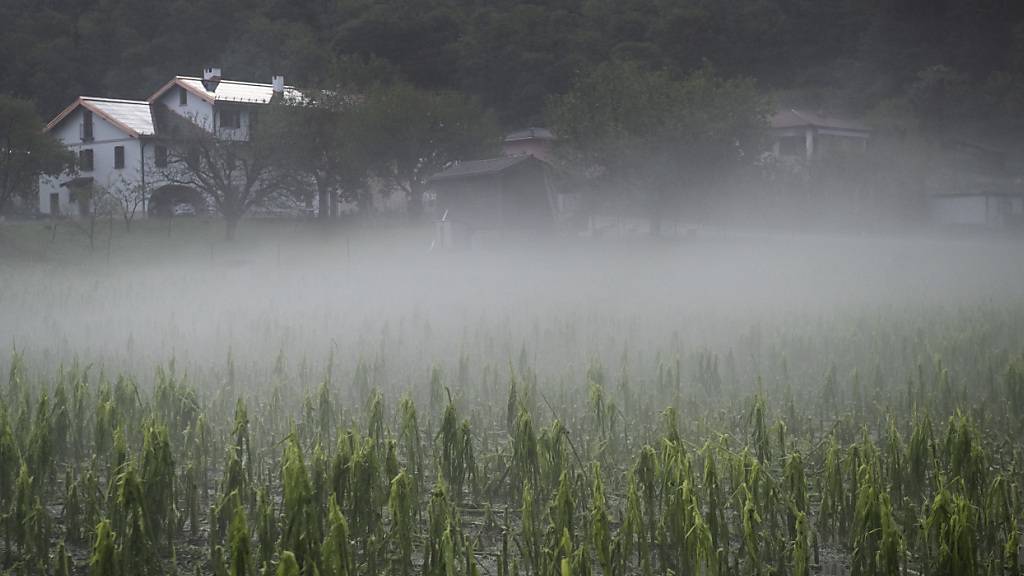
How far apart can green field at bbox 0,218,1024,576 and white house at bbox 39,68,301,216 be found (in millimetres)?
26457

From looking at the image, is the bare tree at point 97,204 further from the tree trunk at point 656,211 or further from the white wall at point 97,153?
the tree trunk at point 656,211

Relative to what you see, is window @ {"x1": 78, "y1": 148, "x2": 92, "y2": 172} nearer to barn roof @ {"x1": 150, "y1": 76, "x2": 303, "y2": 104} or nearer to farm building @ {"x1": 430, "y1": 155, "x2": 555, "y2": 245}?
barn roof @ {"x1": 150, "y1": 76, "x2": 303, "y2": 104}

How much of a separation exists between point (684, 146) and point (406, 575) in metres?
32.5

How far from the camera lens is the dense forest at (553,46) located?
54219 mm

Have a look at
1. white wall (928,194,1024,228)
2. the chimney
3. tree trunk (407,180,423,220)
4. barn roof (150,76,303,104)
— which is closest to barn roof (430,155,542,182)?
tree trunk (407,180,423,220)

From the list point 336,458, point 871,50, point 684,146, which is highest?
point 871,50

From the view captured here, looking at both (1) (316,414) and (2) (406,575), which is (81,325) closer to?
(1) (316,414)

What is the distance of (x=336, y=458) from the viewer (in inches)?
185

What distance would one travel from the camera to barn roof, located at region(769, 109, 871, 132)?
164 ft

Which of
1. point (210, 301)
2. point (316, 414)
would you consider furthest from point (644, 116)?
point (316, 414)

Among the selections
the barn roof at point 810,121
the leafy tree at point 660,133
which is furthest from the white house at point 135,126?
the barn roof at point 810,121

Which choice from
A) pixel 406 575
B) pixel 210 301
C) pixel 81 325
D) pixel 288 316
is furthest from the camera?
pixel 210 301

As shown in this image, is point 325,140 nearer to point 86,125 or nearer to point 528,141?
point 86,125

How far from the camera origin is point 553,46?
59812 mm
